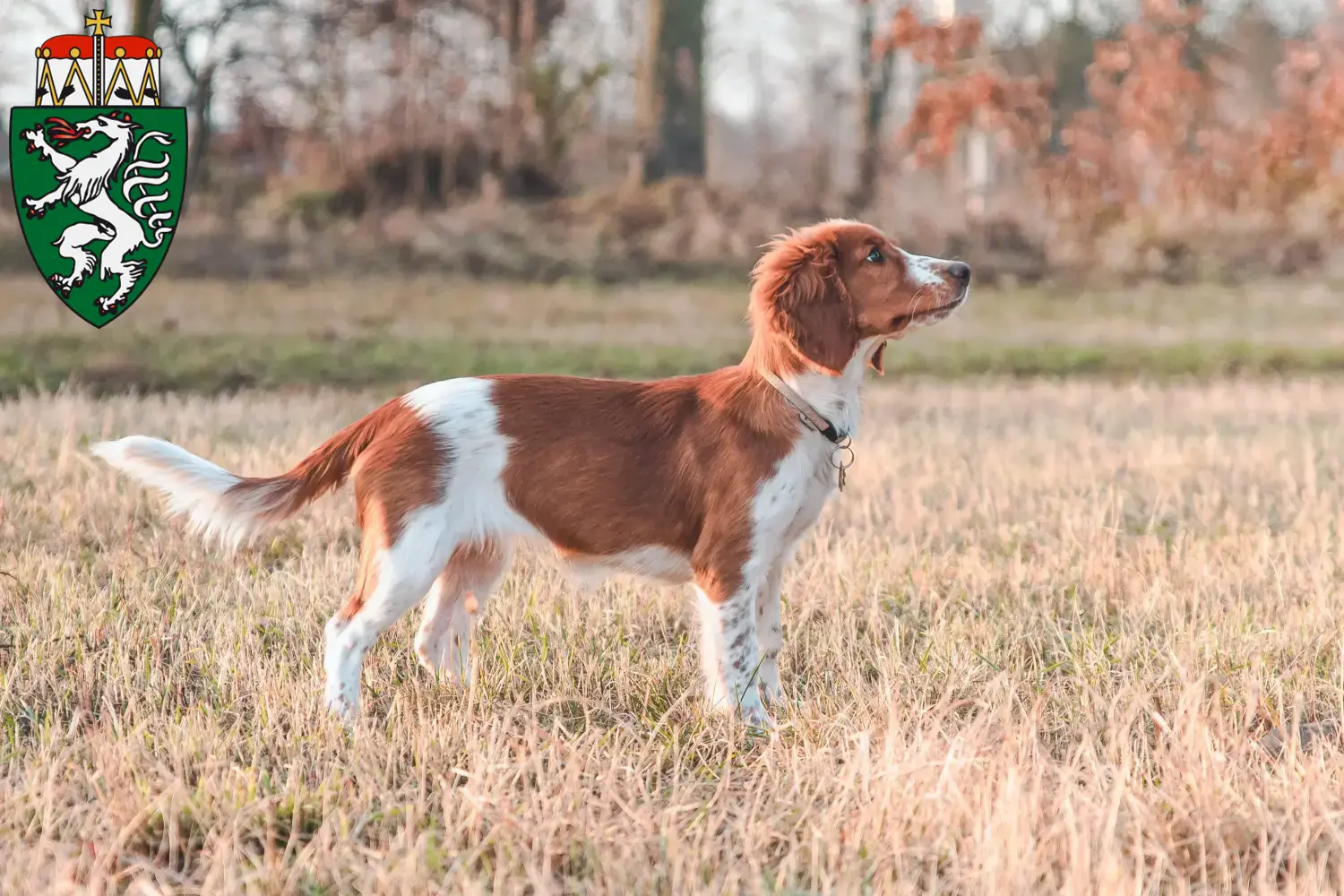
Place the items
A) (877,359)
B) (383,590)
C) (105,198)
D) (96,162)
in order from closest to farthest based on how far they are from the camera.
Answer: (383,590) < (877,359) < (96,162) < (105,198)

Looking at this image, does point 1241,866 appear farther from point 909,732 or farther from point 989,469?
point 989,469

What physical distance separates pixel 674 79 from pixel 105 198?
13666mm

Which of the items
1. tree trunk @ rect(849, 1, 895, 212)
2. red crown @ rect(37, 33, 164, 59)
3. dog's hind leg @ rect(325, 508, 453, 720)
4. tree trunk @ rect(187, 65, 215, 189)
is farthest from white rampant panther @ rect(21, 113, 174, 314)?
tree trunk @ rect(849, 1, 895, 212)

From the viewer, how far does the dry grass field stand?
2699 millimetres

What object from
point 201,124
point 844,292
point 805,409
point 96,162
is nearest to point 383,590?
point 805,409

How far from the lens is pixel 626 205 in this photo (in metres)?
17.6

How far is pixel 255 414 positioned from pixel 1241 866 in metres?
6.92

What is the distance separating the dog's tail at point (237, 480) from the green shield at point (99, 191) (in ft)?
6.75

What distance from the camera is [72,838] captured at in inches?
110

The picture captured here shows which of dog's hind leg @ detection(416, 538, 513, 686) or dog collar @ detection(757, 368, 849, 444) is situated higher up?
dog collar @ detection(757, 368, 849, 444)

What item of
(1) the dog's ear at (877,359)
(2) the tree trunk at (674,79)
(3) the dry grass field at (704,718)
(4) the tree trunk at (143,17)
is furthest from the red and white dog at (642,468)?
(2) the tree trunk at (674,79)

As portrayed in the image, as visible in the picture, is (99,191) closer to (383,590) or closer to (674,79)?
(383,590)

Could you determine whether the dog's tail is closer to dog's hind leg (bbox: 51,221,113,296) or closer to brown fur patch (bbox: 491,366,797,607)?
brown fur patch (bbox: 491,366,797,607)

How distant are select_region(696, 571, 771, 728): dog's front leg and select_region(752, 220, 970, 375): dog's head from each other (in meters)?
0.67
